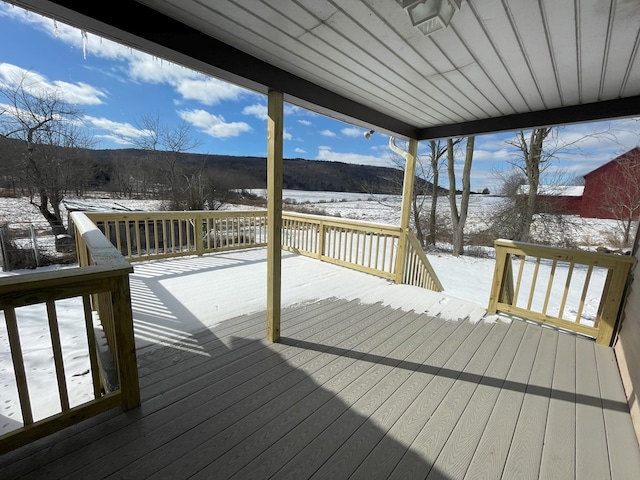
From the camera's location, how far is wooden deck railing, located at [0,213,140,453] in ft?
Answer: 3.93

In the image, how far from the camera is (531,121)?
9.10 feet

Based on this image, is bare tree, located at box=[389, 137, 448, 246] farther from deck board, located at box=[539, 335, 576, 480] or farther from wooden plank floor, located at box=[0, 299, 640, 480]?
wooden plank floor, located at box=[0, 299, 640, 480]

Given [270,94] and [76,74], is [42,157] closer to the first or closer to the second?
[76,74]

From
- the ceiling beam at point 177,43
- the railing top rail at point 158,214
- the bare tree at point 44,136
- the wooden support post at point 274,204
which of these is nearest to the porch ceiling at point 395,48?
the ceiling beam at point 177,43

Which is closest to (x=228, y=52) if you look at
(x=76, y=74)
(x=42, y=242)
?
(x=42, y=242)

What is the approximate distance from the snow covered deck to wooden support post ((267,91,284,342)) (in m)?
0.28

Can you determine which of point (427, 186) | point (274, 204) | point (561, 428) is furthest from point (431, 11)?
point (427, 186)

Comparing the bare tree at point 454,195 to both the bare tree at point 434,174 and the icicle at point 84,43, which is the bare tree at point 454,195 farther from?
the icicle at point 84,43

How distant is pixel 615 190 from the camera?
927 cm

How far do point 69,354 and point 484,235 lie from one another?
487 inches

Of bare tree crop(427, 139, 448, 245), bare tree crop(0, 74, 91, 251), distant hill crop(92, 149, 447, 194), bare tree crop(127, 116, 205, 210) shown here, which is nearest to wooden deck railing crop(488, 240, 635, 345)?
distant hill crop(92, 149, 447, 194)

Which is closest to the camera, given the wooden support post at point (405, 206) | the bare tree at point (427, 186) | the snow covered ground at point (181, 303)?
the snow covered ground at point (181, 303)

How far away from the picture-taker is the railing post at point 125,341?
4.75 feet

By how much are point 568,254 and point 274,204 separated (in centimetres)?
290
